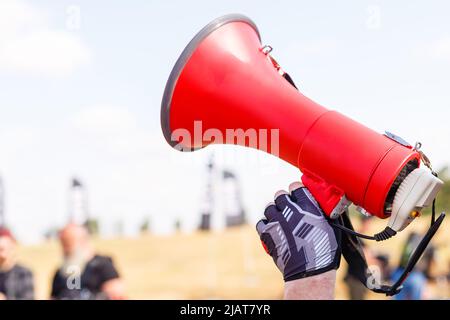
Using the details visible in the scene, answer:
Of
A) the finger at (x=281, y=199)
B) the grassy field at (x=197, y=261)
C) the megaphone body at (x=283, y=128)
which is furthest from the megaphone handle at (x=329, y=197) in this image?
the grassy field at (x=197, y=261)

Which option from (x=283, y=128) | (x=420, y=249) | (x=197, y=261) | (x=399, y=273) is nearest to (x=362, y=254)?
(x=420, y=249)

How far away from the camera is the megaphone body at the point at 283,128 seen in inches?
97.2

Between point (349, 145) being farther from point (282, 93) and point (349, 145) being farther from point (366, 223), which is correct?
point (366, 223)

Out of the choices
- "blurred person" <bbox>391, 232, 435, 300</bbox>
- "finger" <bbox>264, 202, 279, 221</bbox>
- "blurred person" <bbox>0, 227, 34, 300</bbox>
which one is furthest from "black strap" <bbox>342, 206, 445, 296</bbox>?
"blurred person" <bbox>391, 232, 435, 300</bbox>

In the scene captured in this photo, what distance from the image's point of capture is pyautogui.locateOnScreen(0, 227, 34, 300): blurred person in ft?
23.4

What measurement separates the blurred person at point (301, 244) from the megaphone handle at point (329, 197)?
0.02 metres

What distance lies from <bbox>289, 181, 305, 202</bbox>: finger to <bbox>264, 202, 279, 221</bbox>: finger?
3.2 inches

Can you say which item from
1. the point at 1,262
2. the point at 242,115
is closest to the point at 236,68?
the point at 242,115

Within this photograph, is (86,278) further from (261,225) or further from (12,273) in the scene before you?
(261,225)

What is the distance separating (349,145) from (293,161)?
24 centimetres

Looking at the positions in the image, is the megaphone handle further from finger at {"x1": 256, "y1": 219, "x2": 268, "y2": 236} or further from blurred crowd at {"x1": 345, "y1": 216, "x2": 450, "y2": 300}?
blurred crowd at {"x1": 345, "y1": 216, "x2": 450, "y2": 300}

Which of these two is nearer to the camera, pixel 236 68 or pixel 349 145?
pixel 349 145

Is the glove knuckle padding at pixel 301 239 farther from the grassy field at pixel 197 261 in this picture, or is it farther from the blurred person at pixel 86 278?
the grassy field at pixel 197 261
